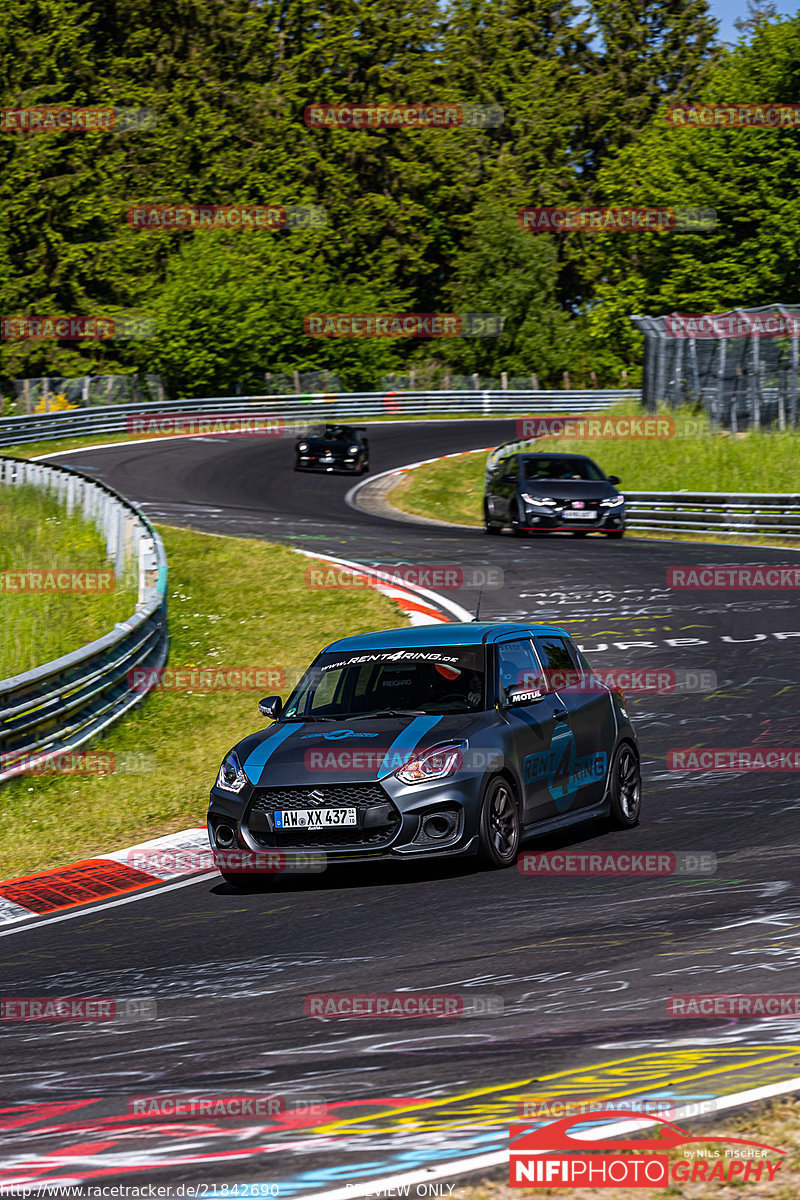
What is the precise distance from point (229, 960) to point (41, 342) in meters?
61.7

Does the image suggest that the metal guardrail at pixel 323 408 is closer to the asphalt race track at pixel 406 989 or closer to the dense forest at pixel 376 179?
the dense forest at pixel 376 179

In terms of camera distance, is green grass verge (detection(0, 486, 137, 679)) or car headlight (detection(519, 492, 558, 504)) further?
car headlight (detection(519, 492, 558, 504))

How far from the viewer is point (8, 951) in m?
8.80

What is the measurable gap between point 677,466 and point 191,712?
22.0 meters

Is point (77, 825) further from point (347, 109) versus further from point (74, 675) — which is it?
point (347, 109)

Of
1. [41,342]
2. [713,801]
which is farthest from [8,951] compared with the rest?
[41,342]

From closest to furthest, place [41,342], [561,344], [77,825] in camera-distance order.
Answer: [77,825]
[41,342]
[561,344]

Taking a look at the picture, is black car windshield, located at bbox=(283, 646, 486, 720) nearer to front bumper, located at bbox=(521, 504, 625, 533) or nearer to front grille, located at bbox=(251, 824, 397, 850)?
front grille, located at bbox=(251, 824, 397, 850)

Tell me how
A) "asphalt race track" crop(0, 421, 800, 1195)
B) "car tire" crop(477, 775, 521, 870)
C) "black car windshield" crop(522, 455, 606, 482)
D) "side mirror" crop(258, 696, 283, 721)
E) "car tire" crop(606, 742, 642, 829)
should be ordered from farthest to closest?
"black car windshield" crop(522, 455, 606, 482)
"car tire" crop(606, 742, 642, 829)
"side mirror" crop(258, 696, 283, 721)
"car tire" crop(477, 775, 521, 870)
"asphalt race track" crop(0, 421, 800, 1195)

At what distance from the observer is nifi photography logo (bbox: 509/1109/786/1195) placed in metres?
4.39

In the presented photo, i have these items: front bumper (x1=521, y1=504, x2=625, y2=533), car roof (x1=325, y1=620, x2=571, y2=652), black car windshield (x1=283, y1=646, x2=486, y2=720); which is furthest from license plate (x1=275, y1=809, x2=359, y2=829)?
front bumper (x1=521, y1=504, x2=625, y2=533)

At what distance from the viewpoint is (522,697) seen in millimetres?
9891

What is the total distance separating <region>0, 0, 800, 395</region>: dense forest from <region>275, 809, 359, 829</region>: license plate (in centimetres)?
5430

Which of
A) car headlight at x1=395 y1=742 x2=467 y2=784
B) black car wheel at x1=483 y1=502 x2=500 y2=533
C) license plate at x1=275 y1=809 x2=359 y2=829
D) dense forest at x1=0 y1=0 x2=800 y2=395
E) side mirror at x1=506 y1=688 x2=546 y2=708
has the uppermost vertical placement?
dense forest at x1=0 y1=0 x2=800 y2=395
